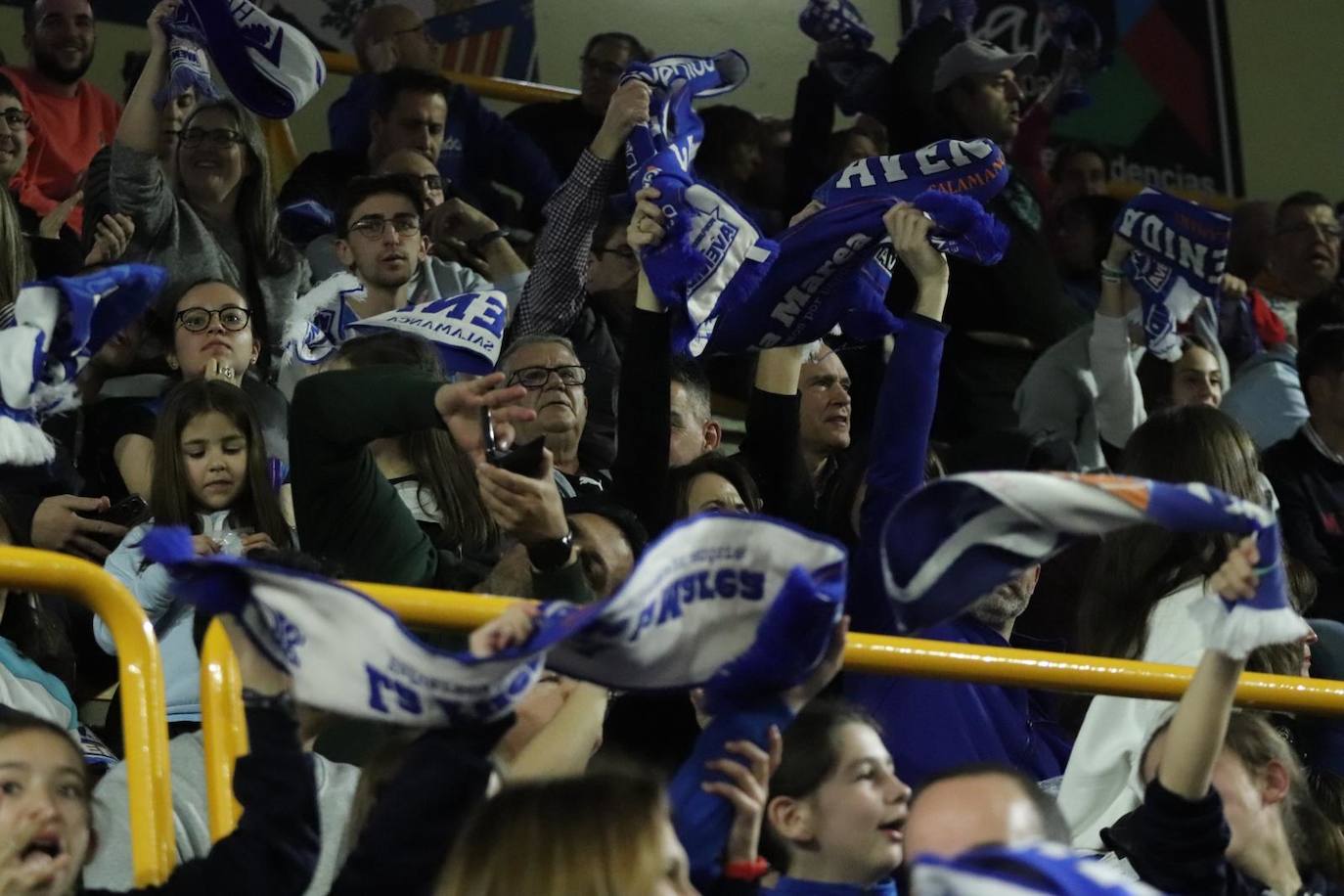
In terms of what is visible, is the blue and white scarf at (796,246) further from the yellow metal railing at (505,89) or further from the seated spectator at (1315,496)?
the yellow metal railing at (505,89)

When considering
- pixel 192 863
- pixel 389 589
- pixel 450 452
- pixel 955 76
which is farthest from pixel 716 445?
pixel 192 863

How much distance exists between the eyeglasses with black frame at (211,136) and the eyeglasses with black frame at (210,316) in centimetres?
81

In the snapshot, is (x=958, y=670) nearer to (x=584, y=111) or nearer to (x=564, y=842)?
(x=564, y=842)

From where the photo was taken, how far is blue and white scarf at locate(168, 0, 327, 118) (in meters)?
4.78

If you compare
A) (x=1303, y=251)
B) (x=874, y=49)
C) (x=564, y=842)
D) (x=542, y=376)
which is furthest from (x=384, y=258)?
(x=874, y=49)

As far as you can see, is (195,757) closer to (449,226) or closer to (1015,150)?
(449,226)

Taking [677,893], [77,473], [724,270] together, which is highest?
[724,270]

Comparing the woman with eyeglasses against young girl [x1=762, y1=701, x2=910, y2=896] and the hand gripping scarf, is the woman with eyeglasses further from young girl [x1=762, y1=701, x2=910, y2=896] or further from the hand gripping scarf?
young girl [x1=762, y1=701, x2=910, y2=896]

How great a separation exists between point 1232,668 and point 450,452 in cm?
190

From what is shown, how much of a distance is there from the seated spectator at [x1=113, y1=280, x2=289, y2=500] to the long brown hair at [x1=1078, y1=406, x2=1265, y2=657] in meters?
1.69

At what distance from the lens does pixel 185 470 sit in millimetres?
4047

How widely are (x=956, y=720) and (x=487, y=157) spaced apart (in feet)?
12.4

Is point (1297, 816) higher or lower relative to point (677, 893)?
lower

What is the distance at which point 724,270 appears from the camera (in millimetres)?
4078
